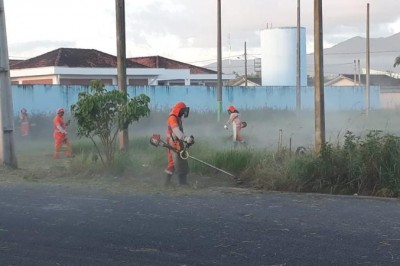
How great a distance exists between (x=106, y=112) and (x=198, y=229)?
589cm

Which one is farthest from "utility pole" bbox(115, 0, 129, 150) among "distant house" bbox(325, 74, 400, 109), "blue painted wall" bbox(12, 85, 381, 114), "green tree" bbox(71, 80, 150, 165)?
"distant house" bbox(325, 74, 400, 109)

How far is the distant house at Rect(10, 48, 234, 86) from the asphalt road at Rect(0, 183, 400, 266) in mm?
25788

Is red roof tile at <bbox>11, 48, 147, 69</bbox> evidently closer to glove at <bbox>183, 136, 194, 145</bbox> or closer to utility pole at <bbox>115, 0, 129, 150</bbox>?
utility pole at <bbox>115, 0, 129, 150</bbox>

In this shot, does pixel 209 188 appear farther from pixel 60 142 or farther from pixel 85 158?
pixel 60 142

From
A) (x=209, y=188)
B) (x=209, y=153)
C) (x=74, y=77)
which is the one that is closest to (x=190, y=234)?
(x=209, y=188)

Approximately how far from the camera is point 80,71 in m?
35.0

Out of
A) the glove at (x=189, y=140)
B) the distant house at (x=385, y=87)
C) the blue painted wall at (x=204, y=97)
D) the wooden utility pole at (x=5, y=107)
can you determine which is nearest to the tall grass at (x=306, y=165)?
the glove at (x=189, y=140)

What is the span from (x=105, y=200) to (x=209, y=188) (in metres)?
2.11

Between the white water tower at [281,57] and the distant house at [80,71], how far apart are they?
12.1 meters

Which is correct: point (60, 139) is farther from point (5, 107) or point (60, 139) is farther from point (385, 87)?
point (385, 87)

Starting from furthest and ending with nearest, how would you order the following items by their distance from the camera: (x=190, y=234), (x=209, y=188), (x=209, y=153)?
(x=209, y=153), (x=209, y=188), (x=190, y=234)

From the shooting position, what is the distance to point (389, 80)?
73.9 metres

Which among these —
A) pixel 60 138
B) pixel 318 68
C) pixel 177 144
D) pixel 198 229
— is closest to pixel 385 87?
pixel 60 138

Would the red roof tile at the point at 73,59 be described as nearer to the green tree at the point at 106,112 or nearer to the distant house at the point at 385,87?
the distant house at the point at 385,87
